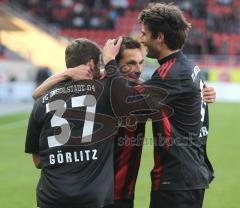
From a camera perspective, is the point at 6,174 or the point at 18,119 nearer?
the point at 6,174

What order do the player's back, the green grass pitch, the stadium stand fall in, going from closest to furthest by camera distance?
the player's back → the green grass pitch → the stadium stand

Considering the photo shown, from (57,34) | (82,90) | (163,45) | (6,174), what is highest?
(57,34)

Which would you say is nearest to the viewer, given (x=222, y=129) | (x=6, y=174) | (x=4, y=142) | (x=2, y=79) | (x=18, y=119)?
(x=6, y=174)

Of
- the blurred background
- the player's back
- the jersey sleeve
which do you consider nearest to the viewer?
the player's back

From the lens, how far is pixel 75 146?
13.3ft

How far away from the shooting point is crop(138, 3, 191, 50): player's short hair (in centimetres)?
422

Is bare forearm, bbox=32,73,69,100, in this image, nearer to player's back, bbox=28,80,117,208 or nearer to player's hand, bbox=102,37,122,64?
player's back, bbox=28,80,117,208

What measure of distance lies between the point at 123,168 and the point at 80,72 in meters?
0.89

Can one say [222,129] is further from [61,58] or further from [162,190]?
[61,58]

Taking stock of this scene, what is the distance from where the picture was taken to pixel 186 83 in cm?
427

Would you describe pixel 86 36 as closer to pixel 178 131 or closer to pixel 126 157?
A: pixel 126 157

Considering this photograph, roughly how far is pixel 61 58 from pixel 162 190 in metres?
26.9

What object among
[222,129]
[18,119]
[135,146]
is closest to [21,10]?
[18,119]

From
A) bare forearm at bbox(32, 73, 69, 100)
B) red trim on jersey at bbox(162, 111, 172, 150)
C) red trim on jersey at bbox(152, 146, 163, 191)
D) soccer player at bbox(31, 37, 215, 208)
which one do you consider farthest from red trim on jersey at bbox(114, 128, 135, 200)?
bare forearm at bbox(32, 73, 69, 100)
